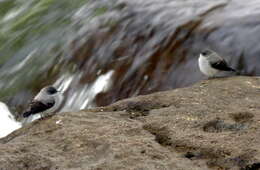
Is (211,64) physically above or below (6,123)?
above

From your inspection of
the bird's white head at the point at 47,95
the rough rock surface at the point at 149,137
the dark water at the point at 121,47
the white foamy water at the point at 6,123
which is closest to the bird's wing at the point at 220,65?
the dark water at the point at 121,47

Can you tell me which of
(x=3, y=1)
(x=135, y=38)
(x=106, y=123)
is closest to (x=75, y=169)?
(x=106, y=123)

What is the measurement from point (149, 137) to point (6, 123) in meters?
8.44

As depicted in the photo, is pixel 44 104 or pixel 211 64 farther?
pixel 211 64

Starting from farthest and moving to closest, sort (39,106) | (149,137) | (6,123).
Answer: (6,123) → (39,106) → (149,137)

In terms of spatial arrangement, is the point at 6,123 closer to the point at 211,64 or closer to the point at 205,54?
the point at 205,54

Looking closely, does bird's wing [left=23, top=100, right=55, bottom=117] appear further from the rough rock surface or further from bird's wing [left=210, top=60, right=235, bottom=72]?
bird's wing [left=210, top=60, right=235, bottom=72]

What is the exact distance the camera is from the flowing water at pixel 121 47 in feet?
39.4

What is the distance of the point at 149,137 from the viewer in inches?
245

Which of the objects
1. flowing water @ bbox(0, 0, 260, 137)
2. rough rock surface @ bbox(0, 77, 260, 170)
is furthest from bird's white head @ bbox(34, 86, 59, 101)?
flowing water @ bbox(0, 0, 260, 137)

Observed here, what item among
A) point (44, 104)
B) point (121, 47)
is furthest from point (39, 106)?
point (121, 47)

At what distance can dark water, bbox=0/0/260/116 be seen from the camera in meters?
12.0

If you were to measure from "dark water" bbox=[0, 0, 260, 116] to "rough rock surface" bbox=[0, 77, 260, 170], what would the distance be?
13.0 feet

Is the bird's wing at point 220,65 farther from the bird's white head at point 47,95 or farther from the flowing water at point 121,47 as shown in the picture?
the bird's white head at point 47,95
